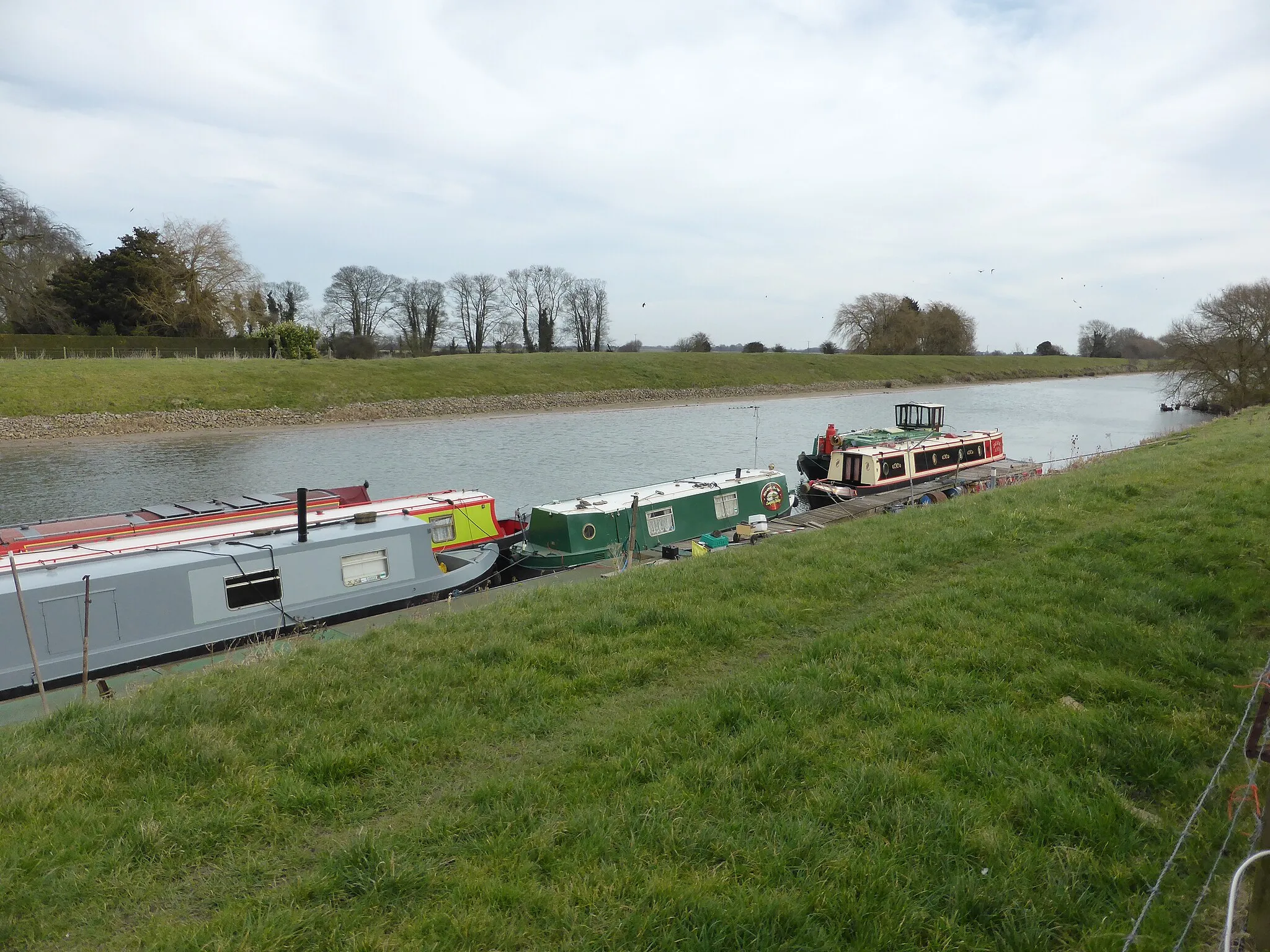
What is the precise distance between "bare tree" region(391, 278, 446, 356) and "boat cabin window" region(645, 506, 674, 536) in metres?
88.8

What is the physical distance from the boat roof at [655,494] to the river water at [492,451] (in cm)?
809

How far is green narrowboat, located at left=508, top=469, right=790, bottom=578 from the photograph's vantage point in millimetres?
17578

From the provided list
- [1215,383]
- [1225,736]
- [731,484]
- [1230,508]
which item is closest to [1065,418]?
[1215,383]

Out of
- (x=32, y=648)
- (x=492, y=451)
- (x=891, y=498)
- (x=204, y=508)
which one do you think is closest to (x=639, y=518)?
(x=891, y=498)

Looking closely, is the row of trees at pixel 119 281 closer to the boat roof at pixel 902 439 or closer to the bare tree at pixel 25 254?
the bare tree at pixel 25 254

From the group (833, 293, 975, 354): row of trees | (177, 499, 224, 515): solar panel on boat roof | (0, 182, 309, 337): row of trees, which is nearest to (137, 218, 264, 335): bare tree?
(0, 182, 309, 337): row of trees

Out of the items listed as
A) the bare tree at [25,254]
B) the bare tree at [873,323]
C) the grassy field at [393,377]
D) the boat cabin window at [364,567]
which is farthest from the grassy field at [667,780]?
the bare tree at [873,323]

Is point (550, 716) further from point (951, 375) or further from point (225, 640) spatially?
point (951, 375)

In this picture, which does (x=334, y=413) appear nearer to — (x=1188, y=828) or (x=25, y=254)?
(x=25, y=254)

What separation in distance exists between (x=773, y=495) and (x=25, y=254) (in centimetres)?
7216

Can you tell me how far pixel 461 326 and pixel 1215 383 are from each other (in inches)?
3434

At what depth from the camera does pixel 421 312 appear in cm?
10500

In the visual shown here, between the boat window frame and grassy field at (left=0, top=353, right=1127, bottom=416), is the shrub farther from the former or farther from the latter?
the boat window frame

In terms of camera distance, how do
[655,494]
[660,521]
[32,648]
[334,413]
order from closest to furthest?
[32,648]
[660,521]
[655,494]
[334,413]
